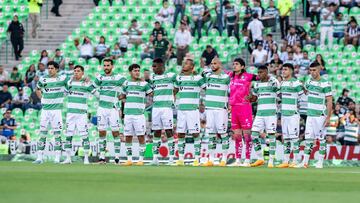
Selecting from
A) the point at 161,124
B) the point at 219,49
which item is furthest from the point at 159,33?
the point at 161,124

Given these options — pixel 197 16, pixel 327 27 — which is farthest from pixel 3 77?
pixel 327 27

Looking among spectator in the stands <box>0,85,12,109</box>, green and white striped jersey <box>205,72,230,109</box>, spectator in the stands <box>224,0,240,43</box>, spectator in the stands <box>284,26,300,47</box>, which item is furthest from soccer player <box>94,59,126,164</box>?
spectator in the stands <box>224,0,240,43</box>

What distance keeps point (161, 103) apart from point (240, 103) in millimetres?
2078

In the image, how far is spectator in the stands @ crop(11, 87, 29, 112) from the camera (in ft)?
139

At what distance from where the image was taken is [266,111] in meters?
29.9

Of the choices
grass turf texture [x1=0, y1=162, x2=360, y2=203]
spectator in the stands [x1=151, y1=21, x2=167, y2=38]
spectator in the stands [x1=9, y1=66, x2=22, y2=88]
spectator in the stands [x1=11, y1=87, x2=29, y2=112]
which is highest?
spectator in the stands [x1=151, y1=21, x2=167, y2=38]

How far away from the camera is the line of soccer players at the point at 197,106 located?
97.9 feet

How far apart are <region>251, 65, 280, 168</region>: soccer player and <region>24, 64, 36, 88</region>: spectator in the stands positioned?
1501cm

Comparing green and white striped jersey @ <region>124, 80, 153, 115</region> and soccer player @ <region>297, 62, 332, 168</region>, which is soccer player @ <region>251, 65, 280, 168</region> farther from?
green and white striped jersey @ <region>124, 80, 153, 115</region>

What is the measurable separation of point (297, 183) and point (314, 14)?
2374 centimetres

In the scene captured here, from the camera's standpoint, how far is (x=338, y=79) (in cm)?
4206

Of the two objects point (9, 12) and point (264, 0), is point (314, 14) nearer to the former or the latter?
point (264, 0)

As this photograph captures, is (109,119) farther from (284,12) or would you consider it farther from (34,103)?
(284,12)

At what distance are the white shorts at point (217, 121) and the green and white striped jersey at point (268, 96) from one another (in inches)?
35.7
